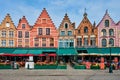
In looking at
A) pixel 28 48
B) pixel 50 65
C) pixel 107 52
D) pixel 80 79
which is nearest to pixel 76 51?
pixel 107 52

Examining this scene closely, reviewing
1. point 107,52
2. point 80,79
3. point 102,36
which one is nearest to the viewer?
point 80,79

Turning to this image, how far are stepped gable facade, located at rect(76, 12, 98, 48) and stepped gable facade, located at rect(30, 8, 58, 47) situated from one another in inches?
184

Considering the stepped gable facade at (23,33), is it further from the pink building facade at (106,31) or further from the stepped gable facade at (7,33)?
the pink building facade at (106,31)

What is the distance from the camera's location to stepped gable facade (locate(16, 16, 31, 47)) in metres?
59.9

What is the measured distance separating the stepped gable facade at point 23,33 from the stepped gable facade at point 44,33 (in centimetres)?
81

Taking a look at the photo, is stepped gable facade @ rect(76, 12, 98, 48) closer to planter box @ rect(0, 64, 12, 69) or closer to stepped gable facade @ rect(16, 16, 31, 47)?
stepped gable facade @ rect(16, 16, 31, 47)

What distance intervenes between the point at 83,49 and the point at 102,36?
4859 millimetres

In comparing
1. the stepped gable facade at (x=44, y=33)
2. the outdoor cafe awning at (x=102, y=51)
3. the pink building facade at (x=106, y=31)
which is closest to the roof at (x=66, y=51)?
the stepped gable facade at (x=44, y=33)

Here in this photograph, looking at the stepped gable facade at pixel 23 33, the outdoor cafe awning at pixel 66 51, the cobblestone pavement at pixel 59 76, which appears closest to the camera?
the cobblestone pavement at pixel 59 76

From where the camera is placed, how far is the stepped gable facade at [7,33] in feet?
196

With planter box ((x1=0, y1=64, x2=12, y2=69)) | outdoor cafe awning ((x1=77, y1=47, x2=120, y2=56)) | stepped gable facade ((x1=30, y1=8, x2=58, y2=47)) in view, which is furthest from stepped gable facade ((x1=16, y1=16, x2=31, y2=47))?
planter box ((x1=0, y1=64, x2=12, y2=69))

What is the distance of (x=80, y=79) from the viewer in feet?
94.8

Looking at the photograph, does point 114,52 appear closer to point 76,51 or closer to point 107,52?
point 107,52

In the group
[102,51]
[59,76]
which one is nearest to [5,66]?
[59,76]
